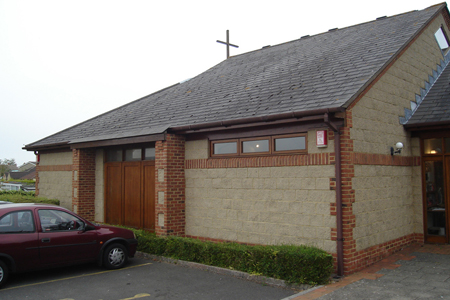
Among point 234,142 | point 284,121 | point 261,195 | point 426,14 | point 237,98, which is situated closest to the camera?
point 284,121

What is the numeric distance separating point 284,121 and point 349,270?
10.6 ft

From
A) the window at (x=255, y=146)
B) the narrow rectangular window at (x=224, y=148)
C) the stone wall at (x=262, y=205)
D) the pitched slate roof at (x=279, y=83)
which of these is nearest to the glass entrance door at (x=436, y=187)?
the pitched slate roof at (x=279, y=83)

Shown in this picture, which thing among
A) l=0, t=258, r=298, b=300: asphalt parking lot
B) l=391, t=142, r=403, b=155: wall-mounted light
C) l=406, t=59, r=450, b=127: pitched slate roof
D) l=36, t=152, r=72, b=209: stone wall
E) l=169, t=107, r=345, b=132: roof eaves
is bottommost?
l=0, t=258, r=298, b=300: asphalt parking lot

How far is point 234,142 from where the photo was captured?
945 cm

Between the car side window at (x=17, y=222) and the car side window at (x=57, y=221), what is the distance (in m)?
0.22

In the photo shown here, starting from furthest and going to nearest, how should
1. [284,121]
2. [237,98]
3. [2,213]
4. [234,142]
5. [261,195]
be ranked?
[237,98]
[234,142]
[261,195]
[284,121]
[2,213]

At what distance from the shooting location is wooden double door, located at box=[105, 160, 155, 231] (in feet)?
38.4

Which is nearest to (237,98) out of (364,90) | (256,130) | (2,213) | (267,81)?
(267,81)

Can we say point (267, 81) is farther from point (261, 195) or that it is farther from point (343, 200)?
point (343, 200)

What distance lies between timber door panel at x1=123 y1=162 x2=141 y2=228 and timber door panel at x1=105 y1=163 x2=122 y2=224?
0.32 m

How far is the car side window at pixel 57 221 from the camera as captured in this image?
7.66 meters

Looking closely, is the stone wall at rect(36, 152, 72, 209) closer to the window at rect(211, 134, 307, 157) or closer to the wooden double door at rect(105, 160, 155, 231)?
the wooden double door at rect(105, 160, 155, 231)

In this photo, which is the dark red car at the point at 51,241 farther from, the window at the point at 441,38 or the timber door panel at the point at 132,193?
the window at the point at 441,38

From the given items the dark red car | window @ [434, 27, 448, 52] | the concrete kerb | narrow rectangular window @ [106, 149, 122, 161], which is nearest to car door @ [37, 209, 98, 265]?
the dark red car
